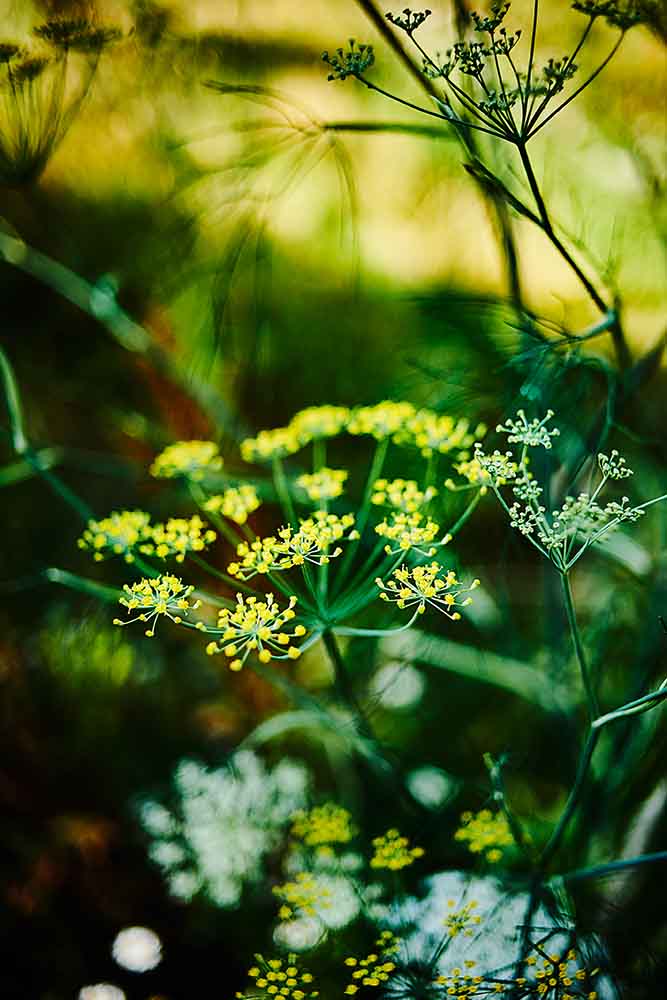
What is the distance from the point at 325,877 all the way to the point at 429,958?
0.46 feet

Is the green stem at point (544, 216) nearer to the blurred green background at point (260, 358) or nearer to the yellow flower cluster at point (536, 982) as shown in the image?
the blurred green background at point (260, 358)

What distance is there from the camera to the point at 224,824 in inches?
34.0

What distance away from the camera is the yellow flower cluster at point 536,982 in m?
0.63

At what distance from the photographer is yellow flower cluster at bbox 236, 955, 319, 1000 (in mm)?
673

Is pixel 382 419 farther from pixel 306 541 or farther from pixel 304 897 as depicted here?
pixel 304 897

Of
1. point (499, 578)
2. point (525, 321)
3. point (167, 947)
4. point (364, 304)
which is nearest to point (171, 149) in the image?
point (364, 304)

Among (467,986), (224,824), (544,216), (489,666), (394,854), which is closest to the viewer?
(544,216)

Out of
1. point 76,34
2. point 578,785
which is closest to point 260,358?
point 76,34

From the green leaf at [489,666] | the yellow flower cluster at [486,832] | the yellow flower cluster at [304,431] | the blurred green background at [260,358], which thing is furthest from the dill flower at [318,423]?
the yellow flower cluster at [486,832]

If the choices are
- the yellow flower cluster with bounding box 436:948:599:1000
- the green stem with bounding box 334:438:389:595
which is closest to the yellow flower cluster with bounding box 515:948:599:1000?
the yellow flower cluster with bounding box 436:948:599:1000

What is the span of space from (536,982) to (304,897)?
22 cm

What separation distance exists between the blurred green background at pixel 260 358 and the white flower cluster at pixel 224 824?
0.05m

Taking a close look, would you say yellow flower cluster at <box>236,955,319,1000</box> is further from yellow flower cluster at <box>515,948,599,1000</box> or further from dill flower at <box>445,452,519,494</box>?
dill flower at <box>445,452,519,494</box>

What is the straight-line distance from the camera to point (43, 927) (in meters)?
0.91
